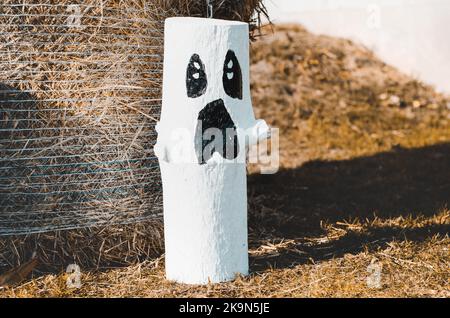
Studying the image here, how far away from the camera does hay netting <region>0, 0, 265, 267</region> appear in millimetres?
4125

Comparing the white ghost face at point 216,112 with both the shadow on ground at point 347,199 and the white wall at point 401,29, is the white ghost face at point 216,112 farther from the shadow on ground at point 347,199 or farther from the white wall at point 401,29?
the white wall at point 401,29

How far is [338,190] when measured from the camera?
6.10 meters

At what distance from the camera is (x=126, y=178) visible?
4.31 meters

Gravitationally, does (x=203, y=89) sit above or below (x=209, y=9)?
below

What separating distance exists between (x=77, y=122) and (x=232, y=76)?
891mm

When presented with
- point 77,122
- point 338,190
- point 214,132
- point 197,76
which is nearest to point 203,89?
point 197,76

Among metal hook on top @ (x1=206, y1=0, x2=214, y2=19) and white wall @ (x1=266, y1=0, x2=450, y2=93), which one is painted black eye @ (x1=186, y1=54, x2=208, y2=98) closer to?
metal hook on top @ (x1=206, y1=0, x2=214, y2=19)

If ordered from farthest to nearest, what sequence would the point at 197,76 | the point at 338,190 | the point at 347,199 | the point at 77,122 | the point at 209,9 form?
1. the point at 338,190
2. the point at 347,199
3. the point at 209,9
4. the point at 77,122
5. the point at 197,76

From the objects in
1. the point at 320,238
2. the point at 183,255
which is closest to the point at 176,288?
the point at 183,255

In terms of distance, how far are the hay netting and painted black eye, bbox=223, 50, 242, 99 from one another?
60 cm

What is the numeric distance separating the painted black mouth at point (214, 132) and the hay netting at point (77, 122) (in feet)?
1.88

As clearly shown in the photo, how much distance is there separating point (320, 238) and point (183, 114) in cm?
143

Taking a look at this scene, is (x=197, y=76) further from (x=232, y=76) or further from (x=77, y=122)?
(x=77, y=122)

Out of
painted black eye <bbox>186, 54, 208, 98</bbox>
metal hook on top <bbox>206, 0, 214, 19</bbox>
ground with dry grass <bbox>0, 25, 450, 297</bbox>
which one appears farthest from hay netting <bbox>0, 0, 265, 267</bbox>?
painted black eye <bbox>186, 54, 208, 98</bbox>
